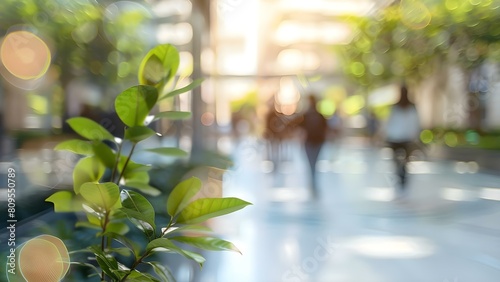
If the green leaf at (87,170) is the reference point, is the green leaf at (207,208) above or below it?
below

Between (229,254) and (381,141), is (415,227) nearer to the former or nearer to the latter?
(381,141)

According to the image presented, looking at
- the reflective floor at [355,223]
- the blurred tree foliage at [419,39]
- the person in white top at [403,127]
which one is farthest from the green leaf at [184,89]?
the person in white top at [403,127]

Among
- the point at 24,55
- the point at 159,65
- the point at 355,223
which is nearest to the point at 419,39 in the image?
the point at 355,223

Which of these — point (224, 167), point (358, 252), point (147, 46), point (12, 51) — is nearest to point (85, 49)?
point (147, 46)

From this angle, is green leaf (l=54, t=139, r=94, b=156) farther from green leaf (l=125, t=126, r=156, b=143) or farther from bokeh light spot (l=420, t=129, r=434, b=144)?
bokeh light spot (l=420, t=129, r=434, b=144)

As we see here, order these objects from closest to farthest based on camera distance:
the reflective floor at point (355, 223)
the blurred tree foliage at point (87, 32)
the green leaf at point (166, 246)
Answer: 1. the green leaf at point (166, 246)
2. the blurred tree foliage at point (87, 32)
3. the reflective floor at point (355, 223)

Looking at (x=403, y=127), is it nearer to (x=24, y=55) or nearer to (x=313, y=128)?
(x=313, y=128)

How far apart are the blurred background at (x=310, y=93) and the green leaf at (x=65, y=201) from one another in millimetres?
671

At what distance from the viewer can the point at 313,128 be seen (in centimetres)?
256

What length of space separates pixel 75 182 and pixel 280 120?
6.14 feet

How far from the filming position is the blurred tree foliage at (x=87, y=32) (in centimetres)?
116

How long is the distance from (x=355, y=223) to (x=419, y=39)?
1.32 m

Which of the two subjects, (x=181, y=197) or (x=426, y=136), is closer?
(x=181, y=197)

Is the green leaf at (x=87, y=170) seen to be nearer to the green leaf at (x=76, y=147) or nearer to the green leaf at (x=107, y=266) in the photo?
the green leaf at (x=76, y=147)
